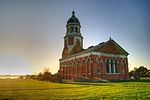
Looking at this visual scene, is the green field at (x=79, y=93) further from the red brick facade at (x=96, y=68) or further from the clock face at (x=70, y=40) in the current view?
the clock face at (x=70, y=40)

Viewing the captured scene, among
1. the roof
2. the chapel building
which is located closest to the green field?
the chapel building

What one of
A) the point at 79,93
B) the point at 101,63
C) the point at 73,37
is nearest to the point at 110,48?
the point at 101,63

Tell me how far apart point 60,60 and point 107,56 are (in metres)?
16.6

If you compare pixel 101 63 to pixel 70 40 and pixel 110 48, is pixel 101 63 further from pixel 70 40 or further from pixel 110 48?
pixel 70 40

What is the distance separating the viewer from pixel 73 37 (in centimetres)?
4353

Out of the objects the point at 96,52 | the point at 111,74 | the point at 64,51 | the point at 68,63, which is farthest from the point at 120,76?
the point at 64,51

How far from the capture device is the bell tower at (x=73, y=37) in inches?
1710

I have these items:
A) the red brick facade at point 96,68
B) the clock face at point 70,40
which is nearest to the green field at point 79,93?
the red brick facade at point 96,68

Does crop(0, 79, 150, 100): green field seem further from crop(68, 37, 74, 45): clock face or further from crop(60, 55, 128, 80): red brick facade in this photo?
crop(68, 37, 74, 45): clock face

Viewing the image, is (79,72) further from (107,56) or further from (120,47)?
(120,47)

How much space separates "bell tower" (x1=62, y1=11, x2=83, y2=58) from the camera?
1710 inches

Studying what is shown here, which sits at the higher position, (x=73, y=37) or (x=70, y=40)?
(x=73, y=37)

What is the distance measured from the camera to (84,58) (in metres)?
33.9

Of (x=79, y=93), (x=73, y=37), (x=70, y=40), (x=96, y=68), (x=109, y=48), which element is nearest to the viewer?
(x=79, y=93)
